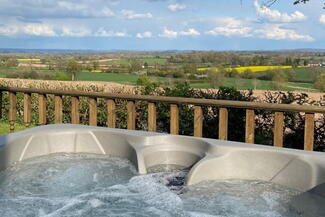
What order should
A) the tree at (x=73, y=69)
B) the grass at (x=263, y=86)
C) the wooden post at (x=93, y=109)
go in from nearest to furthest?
1. the wooden post at (x=93, y=109)
2. the grass at (x=263, y=86)
3. the tree at (x=73, y=69)

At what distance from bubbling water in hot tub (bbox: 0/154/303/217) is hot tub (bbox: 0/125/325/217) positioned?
0.07 m

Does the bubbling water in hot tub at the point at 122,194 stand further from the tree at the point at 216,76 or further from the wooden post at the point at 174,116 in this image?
the tree at the point at 216,76

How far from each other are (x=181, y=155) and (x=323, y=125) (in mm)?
1886

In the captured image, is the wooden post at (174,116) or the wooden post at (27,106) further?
the wooden post at (27,106)

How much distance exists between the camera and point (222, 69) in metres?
15.8

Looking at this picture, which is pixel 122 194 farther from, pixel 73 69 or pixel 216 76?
pixel 73 69

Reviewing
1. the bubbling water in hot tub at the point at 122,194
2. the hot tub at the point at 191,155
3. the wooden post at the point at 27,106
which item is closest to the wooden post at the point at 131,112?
the hot tub at the point at 191,155

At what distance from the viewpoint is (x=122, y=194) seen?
9.43 ft

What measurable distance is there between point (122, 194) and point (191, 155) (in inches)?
34.0

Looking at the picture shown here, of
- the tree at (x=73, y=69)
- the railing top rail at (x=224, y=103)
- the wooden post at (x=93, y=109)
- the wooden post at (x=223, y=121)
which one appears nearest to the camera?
the railing top rail at (x=224, y=103)

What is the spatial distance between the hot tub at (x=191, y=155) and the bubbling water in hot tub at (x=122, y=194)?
0.07 m

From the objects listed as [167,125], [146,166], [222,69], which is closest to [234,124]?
[167,125]

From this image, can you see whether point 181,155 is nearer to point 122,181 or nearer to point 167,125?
point 122,181

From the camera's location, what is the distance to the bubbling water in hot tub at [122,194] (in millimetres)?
2564
